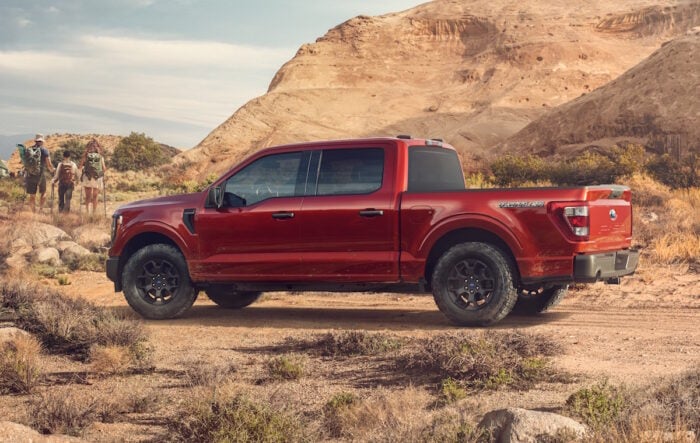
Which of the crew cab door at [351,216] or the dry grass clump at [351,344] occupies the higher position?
the crew cab door at [351,216]

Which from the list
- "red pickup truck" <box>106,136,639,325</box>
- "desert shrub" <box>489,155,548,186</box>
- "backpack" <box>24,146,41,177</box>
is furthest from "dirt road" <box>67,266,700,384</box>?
"desert shrub" <box>489,155,548,186</box>

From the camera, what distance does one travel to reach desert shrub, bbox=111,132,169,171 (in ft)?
193

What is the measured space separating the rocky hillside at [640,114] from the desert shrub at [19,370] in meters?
27.3

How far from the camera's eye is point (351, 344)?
857 centimetres

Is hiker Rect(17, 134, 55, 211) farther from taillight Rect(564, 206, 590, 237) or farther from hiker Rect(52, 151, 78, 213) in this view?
taillight Rect(564, 206, 590, 237)

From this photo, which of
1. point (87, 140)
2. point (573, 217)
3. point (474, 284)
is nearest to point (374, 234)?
point (474, 284)

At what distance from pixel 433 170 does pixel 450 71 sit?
45.3 meters

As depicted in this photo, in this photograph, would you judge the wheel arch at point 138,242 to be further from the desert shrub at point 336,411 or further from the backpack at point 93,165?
the backpack at point 93,165

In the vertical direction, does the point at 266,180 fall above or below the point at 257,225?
Result: above

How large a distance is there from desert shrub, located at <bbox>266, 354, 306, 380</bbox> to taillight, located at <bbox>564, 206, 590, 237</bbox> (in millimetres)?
3191

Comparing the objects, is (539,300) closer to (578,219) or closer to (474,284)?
(474,284)

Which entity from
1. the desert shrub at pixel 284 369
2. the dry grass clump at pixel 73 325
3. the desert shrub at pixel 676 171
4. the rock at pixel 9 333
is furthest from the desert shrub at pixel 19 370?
the desert shrub at pixel 676 171

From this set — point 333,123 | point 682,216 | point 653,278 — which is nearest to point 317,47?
point 333,123

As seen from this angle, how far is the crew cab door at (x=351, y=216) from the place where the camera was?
9.84m
